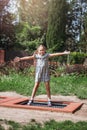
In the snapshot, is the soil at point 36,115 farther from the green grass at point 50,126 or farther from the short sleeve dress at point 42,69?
the short sleeve dress at point 42,69

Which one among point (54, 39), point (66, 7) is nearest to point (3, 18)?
point (54, 39)

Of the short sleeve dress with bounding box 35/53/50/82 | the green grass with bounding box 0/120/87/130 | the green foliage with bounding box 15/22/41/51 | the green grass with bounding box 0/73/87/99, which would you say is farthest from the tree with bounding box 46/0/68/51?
the green grass with bounding box 0/120/87/130

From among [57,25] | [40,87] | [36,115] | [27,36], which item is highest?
[57,25]

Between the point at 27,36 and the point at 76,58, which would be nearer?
the point at 76,58

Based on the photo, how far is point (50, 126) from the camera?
6074 mm

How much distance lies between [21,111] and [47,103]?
1381 millimetres

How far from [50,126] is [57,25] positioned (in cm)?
2624

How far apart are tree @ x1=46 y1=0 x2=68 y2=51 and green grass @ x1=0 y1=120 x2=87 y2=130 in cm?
2450

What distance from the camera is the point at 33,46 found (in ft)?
108

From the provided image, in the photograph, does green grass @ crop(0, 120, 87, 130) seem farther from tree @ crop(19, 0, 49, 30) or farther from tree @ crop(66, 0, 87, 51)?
tree @ crop(19, 0, 49, 30)

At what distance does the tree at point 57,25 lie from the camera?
3108 cm

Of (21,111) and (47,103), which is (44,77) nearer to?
(47,103)

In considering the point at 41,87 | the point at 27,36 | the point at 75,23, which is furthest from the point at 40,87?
the point at 75,23

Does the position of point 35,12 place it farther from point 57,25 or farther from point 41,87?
point 41,87
